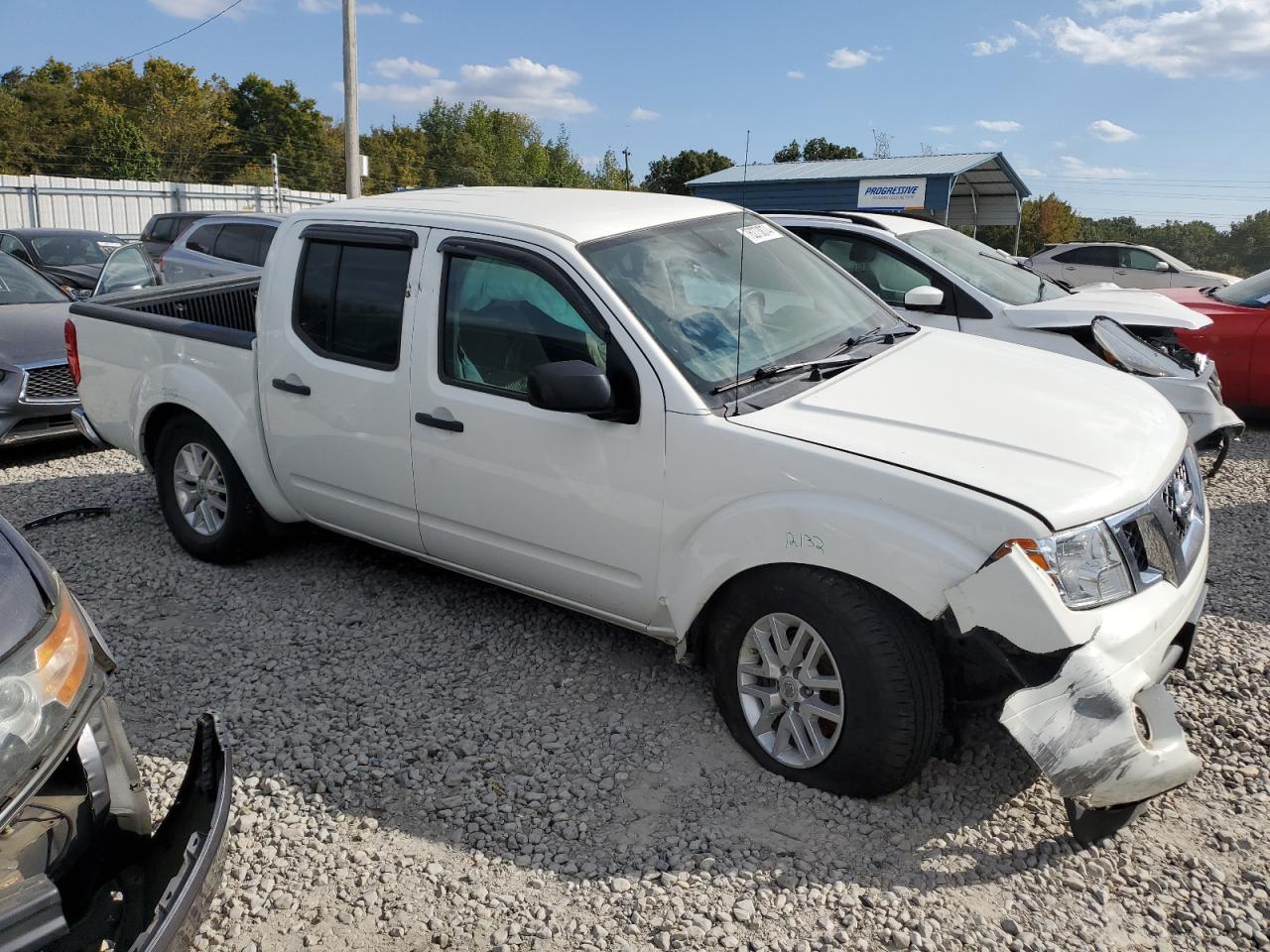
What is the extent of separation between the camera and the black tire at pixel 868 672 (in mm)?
2912

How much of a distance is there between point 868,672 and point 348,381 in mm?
2528

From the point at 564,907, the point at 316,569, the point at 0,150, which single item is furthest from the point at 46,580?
the point at 0,150

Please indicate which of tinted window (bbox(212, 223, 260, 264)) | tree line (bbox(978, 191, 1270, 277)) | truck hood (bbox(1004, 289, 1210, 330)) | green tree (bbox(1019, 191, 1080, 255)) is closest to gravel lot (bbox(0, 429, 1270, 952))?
truck hood (bbox(1004, 289, 1210, 330))

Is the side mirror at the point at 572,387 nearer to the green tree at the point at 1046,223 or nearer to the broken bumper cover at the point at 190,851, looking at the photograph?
the broken bumper cover at the point at 190,851

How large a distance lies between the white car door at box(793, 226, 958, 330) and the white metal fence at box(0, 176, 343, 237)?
72.0 feet

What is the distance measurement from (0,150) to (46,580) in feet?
178

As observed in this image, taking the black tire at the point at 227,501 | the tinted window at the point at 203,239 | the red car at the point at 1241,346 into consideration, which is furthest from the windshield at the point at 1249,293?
the tinted window at the point at 203,239

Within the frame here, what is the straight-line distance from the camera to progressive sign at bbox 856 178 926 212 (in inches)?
771

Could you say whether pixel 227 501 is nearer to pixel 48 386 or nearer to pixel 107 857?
pixel 107 857

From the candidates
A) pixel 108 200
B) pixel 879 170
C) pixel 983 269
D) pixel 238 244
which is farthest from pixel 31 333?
pixel 108 200

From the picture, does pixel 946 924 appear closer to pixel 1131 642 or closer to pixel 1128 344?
pixel 1131 642

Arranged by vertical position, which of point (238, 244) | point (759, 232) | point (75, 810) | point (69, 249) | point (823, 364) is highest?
point (759, 232)

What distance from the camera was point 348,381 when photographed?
13.8 ft

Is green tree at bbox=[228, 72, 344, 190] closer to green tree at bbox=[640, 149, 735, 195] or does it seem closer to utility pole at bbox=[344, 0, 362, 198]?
green tree at bbox=[640, 149, 735, 195]
